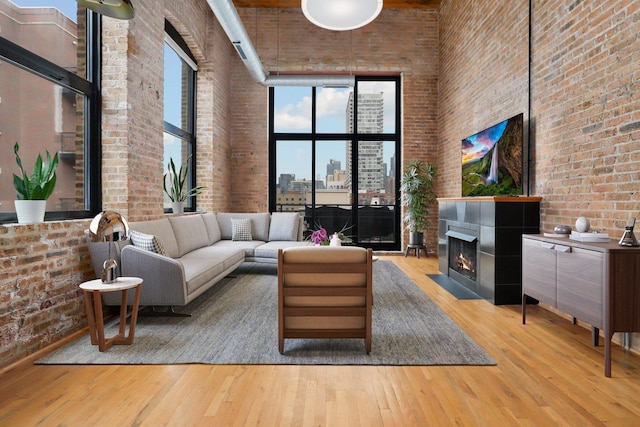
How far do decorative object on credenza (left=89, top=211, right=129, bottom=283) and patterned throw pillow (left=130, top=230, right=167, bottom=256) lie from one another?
60cm

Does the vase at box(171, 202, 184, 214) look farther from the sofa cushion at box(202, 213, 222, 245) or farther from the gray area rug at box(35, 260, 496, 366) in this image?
the gray area rug at box(35, 260, 496, 366)

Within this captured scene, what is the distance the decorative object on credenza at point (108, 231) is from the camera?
2643mm

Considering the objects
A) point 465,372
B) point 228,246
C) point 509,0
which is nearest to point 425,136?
point 509,0

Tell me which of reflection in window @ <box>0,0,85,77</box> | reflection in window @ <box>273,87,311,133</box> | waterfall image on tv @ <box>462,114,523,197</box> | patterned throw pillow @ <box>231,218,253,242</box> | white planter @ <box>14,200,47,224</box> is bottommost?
patterned throw pillow @ <box>231,218,253,242</box>

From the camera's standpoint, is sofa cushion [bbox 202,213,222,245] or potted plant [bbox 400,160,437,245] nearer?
sofa cushion [bbox 202,213,222,245]

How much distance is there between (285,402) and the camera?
2061 millimetres

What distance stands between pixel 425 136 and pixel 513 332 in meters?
5.28

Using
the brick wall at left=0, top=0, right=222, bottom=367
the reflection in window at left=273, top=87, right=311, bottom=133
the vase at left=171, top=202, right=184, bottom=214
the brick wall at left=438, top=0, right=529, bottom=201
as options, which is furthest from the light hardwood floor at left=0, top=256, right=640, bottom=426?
the reflection in window at left=273, top=87, right=311, bottom=133

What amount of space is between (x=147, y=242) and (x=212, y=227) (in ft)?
8.14

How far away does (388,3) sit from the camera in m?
7.44

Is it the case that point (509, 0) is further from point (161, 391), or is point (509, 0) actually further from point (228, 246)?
point (161, 391)

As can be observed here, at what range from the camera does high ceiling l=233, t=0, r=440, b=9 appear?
7363 mm

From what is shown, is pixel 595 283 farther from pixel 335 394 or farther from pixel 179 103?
pixel 179 103

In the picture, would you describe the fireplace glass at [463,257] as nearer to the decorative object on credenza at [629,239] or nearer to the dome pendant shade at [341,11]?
the decorative object on credenza at [629,239]
